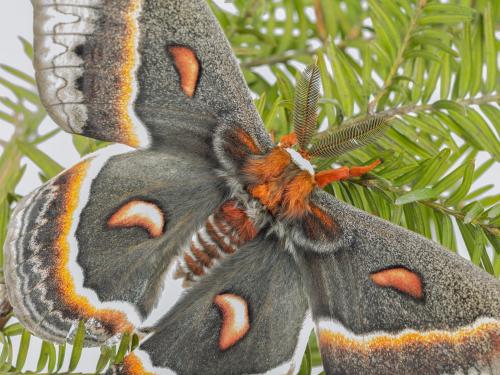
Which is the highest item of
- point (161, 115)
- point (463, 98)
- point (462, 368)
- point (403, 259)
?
point (161, 115)

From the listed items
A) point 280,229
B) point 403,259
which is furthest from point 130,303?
point 403,259

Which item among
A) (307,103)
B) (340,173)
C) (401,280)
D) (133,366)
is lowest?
(133,366)

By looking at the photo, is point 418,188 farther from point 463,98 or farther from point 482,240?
point 463,98

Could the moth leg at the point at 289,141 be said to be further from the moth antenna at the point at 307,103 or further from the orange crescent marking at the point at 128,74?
the orange crescent marking at the point at 128,74

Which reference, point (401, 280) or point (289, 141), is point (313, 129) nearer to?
point (289, 141)

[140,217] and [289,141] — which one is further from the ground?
[289,141]

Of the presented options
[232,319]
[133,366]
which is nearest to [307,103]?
[232,319]
